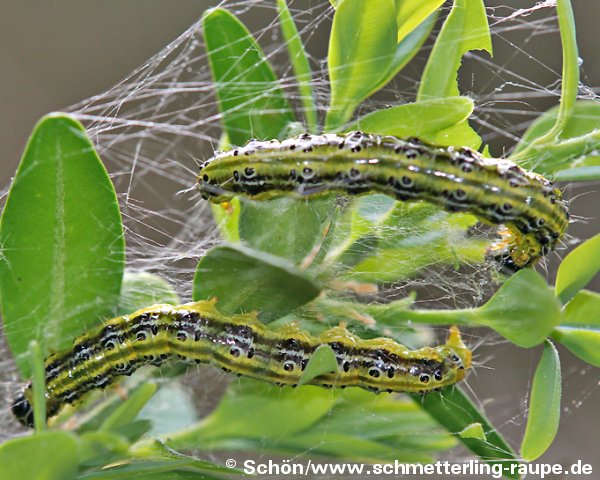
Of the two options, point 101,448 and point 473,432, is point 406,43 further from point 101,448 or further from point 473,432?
point 101,448

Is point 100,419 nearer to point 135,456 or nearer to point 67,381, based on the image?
point 67,381

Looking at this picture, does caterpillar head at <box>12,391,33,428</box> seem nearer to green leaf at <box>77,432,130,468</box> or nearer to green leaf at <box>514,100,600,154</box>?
green leaf at <box>77,432,130,468</box>

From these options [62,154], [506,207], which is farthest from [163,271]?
[506,207]

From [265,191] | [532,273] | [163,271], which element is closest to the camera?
[532,273]

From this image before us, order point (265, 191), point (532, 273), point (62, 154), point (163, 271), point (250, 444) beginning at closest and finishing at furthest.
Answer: point (532, 273), point (62, 154), point (265, 191), point (250, 444), point (163, 271)

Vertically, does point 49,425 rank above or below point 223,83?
below

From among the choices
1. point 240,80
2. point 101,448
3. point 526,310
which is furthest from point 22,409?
point 526,310
